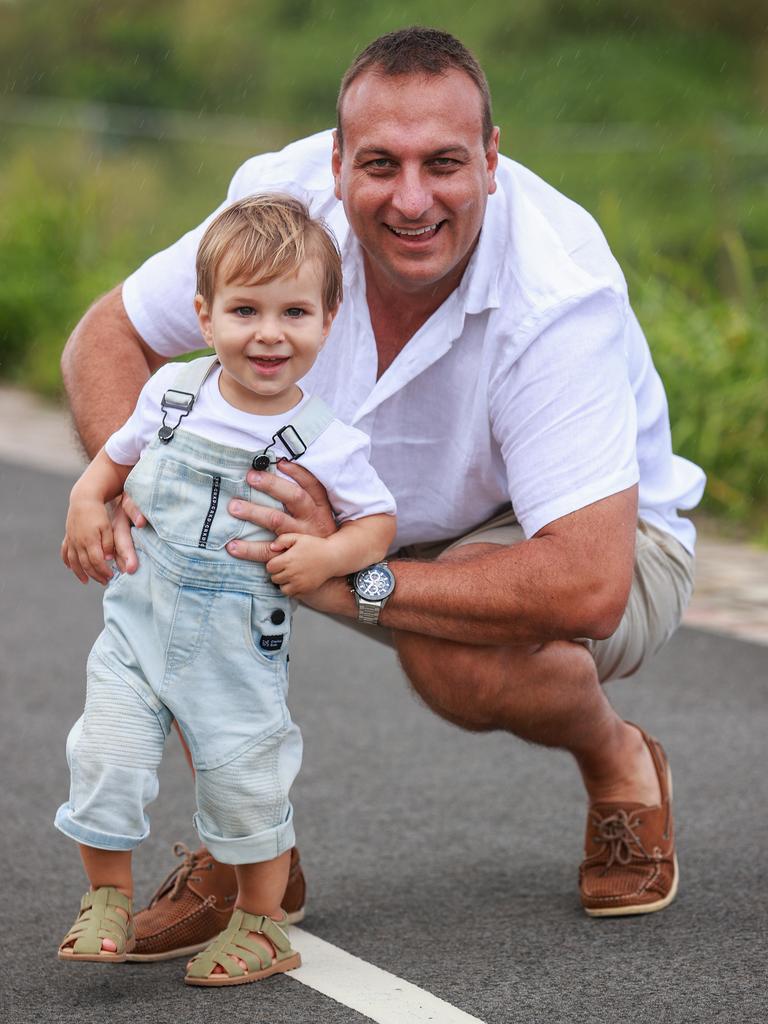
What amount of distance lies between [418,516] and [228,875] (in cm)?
87

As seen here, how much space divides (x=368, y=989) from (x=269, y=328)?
4.04ft

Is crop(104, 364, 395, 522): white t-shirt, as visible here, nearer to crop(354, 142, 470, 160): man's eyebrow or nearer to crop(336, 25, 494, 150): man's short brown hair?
crop(354, 142, 470, 160): man's eyebrow

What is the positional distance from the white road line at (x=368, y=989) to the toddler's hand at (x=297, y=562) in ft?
2.47

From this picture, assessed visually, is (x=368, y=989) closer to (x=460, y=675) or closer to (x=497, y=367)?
(x=460, y=675)

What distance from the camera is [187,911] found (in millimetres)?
3381

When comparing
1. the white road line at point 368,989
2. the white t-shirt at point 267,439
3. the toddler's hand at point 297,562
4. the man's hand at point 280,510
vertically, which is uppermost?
the white t-shirt at point 267,439

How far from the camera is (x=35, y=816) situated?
14.0 ft

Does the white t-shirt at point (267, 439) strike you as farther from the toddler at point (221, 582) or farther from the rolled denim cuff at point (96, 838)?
the rolled denim cuff at point (96, 838)

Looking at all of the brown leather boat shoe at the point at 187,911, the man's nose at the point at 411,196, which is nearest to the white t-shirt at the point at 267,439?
the man's nose at the point at 411,196

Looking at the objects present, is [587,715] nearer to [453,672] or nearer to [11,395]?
[453,672]

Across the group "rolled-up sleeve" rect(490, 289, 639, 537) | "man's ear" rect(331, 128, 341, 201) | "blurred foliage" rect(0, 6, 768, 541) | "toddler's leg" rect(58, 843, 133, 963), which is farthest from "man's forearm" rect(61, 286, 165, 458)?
"blurred foliage" rect(0, 6, 768, 541)

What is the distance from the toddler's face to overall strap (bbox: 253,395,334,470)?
0.20 feet

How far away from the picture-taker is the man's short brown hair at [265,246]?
2.92 metres

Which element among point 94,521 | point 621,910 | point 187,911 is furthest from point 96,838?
point 621,910
